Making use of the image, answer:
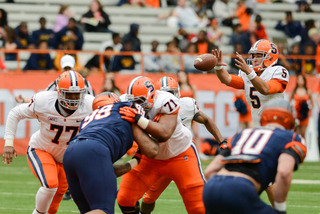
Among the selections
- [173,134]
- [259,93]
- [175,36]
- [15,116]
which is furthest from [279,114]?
[175,36]

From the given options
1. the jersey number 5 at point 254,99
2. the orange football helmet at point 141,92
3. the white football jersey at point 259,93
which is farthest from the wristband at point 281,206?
the jersey number 5 at point 254,99

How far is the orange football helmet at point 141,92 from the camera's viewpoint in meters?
6.08

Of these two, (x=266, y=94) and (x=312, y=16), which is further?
(x=312, y=16)

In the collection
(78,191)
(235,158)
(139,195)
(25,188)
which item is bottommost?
(25,188)

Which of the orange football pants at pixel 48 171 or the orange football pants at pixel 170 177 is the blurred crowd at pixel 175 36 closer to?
the orange football pants at pixel 48 171

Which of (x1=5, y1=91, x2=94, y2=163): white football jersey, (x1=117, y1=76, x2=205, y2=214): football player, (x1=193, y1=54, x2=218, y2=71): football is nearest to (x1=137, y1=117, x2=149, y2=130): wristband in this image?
(x1=117, y1=76, x2=205, y2=214): football player

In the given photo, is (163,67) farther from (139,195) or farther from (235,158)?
(235,158)

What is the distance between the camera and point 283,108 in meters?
5.11

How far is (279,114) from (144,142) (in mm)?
1245

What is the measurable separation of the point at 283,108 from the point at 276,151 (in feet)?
1.17

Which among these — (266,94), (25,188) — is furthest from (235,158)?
(25,188)

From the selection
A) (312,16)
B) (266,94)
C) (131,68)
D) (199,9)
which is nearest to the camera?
(266,94)

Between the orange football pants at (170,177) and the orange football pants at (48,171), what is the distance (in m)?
0.66

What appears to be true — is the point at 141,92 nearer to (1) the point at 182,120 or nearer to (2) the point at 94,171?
(2) the point at 94,171
